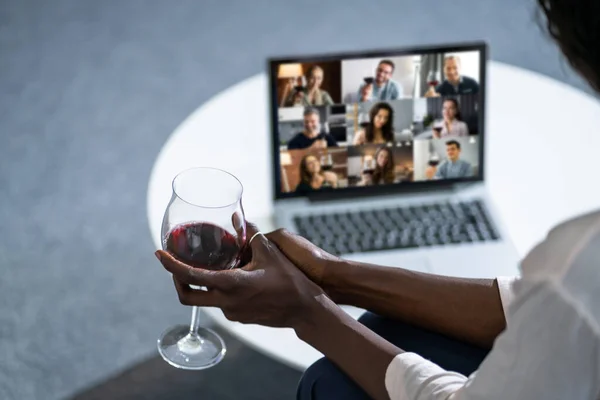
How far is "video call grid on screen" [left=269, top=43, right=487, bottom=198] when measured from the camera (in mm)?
1785

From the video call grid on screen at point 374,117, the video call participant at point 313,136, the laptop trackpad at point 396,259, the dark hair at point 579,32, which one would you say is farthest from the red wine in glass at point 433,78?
the dark hair at point 579,32

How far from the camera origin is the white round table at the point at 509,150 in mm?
1798

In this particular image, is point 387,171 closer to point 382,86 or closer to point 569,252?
point 382,86

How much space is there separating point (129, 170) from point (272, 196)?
0.94 m

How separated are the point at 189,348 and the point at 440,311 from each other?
1.57 feet

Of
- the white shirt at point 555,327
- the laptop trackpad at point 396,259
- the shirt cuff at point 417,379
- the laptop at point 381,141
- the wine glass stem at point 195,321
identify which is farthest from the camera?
the laptop at point 381,141

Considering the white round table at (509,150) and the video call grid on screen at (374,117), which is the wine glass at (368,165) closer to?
the video call grid on screen at (374,117)

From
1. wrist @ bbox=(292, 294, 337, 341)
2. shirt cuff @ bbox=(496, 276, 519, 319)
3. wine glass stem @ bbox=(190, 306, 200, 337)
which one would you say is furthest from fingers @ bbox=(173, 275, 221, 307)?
shirt cuff @ bbox=(496, 276, 519, 319)

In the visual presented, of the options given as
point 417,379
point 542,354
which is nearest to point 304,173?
point 417,379

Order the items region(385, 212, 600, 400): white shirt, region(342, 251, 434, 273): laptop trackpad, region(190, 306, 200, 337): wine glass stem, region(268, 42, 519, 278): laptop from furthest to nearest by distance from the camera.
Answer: region(268, 42, 519, 278): laptop, region(342, 251, 434, 273): laptop trackpad, region(190, 306, 200, 337): wine glass stem, region(385, 212, 600, 400): white shirt

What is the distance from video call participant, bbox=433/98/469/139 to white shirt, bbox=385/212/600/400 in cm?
90

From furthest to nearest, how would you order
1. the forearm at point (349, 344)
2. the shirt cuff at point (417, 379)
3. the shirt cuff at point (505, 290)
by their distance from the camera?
the shirt cuff at point (505, 290)
the forearm at point (349, 344)
the shirt cuff at point (417, 379)

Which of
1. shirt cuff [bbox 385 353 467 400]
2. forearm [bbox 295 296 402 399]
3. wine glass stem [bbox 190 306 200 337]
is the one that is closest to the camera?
shirt cuff [bbox 385 353 467 400]

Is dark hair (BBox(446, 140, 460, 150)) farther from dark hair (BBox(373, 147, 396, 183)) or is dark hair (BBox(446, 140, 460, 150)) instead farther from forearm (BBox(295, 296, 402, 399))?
forearm (BBox(295, 296, 402, 399))
